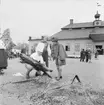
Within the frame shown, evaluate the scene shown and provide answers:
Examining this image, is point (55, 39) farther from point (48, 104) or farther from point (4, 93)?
point (48, 104)

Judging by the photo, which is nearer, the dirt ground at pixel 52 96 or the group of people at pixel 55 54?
the dirt ground at pixel 52 96

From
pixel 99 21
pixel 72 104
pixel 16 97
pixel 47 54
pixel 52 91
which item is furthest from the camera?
pixel 99 21

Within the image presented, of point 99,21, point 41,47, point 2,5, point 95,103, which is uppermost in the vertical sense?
point 99,21

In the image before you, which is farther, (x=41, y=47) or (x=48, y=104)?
(x=41, y=47)

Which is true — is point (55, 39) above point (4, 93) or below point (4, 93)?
above

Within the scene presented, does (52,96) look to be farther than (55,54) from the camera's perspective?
No

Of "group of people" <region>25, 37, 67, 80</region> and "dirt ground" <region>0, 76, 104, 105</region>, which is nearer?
"dirt ground" <region>0, 76, 104, 105</region>

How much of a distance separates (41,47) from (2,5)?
272cm

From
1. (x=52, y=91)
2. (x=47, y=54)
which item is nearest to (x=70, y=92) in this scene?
(x=52, y=91)

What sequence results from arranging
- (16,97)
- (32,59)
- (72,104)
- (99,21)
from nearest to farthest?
(72,104)
(16,97)
(32,59)
(99,21)

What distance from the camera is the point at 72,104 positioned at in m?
3.03

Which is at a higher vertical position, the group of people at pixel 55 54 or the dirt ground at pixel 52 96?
the group of people at pixel 55 54

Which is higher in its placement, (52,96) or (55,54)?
(55,54)

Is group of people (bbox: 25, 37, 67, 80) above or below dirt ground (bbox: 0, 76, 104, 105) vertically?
above
